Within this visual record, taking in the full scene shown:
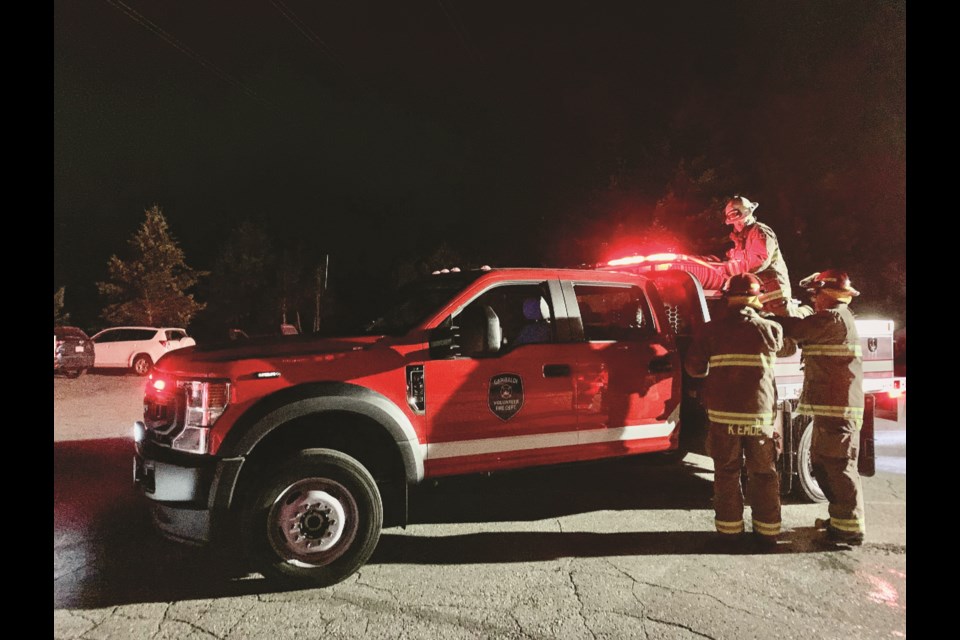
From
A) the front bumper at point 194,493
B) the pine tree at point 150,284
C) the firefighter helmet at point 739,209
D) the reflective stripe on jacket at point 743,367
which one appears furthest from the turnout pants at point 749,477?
the pine tree at point 150,284

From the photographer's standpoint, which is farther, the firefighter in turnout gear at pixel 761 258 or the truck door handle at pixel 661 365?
the firefighter in turnout gear at pixel 761 258

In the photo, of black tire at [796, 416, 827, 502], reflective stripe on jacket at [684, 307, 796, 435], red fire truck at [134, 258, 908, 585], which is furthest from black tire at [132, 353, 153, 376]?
black tire at [796, 416, 827, 502]

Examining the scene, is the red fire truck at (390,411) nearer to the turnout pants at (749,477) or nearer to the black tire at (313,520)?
the black tire at (313,520)

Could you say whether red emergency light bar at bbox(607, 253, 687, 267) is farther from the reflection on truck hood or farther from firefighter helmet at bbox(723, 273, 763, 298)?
the reflection on truck hood

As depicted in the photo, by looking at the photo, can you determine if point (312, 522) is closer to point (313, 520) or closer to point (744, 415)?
point (313, 520)

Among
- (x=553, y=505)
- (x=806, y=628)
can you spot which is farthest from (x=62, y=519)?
(x=806, y=628)

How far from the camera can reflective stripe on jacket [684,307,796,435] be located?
13.3ft

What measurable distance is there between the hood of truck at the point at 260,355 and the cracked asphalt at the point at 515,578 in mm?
1116

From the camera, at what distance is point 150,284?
1221 inches

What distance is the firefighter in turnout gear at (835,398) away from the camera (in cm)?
416

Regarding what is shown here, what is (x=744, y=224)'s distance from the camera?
5496 millimetres
